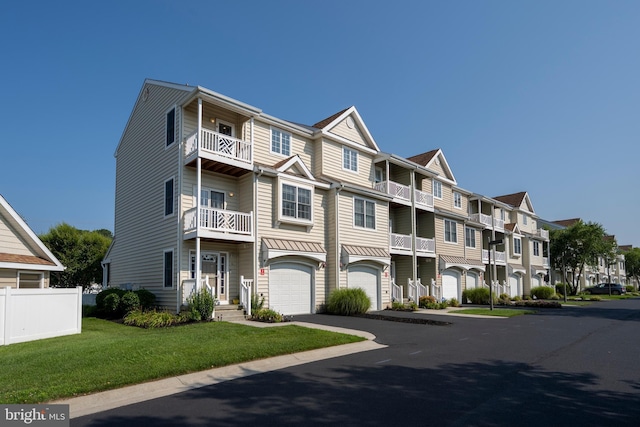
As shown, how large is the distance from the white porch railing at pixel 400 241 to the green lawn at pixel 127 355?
13.5 m

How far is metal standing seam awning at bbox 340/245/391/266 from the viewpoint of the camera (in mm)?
21891

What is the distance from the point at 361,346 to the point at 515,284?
35.4m

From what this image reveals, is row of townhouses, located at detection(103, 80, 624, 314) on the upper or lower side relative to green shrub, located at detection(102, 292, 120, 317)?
upper

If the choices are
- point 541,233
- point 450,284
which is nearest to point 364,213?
Result: point 450,284

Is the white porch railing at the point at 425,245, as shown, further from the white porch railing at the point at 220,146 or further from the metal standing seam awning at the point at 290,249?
the white porch railing at the point at 220,146

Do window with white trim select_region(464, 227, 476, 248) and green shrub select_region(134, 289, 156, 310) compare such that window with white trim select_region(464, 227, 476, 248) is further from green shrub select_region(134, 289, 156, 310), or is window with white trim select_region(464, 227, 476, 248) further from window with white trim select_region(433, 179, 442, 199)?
green shrub select_region(134, 289, 156, 310)

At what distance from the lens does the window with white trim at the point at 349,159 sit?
24.6 metres

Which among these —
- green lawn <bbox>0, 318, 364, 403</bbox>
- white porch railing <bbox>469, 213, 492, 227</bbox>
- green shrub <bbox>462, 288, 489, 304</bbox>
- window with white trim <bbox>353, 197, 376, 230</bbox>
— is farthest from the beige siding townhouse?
white porch railing <bbox>469, 213, 492, 227</bbox>

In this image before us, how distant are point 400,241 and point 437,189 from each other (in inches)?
297

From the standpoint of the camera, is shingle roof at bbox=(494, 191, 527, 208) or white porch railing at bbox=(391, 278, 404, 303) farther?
shingle roof at bbox=(494, 191, 527, 208)

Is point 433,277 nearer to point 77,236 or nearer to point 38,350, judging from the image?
point 38,350

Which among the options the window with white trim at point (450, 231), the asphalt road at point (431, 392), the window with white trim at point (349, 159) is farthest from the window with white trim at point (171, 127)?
the window with white trim at point (450, 231)

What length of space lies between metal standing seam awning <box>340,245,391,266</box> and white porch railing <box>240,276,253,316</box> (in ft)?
18.0

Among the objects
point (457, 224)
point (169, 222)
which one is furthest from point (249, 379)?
point (457, 224)
